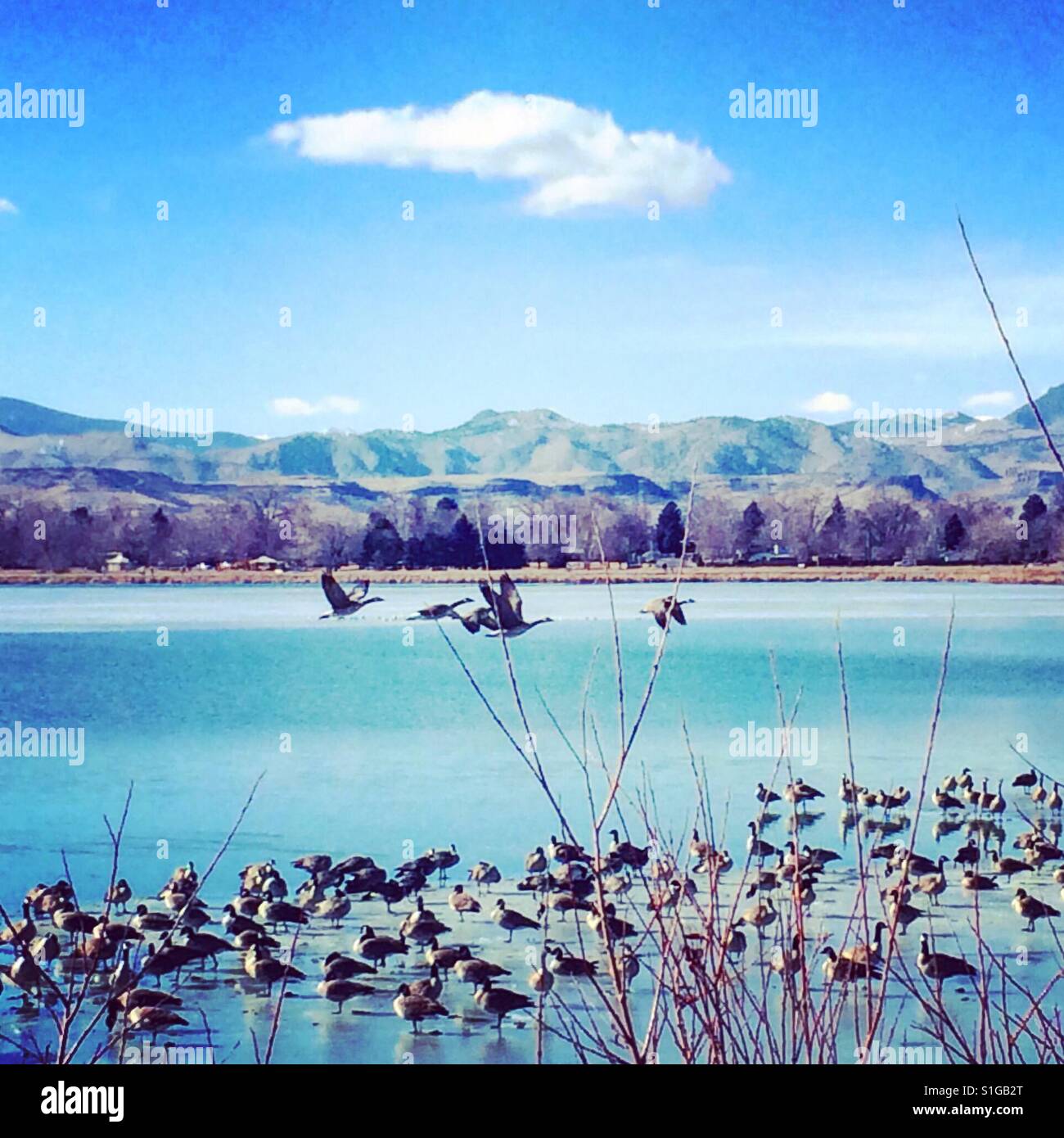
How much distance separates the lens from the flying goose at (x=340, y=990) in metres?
2.93

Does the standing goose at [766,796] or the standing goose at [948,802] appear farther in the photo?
the standing goose at [948,802]

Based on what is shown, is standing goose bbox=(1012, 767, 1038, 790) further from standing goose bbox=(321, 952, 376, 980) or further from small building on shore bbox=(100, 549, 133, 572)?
small building on shore bbox=(100, 549, 133, 572)

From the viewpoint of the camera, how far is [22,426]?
3.57 meters

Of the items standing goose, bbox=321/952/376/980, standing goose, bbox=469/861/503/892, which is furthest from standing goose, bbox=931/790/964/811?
standing goose, bbox=321/952/376/980

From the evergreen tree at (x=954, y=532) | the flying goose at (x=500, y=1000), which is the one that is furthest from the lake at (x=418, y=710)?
the flying goose at (x=500, y=1000)

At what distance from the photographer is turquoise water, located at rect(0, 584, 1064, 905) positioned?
11.1 feet

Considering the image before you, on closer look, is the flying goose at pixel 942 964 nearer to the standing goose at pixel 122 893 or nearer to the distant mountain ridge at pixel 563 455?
the distant mountain ridge at pixel 563 455

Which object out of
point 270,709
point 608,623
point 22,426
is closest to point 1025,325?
point 608,623

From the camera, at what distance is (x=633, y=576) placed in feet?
11.8

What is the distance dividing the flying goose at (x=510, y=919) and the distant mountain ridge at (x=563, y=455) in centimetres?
113

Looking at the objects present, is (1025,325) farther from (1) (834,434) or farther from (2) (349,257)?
(2) (349,257)


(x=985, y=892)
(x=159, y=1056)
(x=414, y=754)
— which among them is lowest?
(x=159, y=1056)

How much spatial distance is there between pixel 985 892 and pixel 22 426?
2.93 metres

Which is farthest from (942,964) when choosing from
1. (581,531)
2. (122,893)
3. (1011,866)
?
(122,893)
